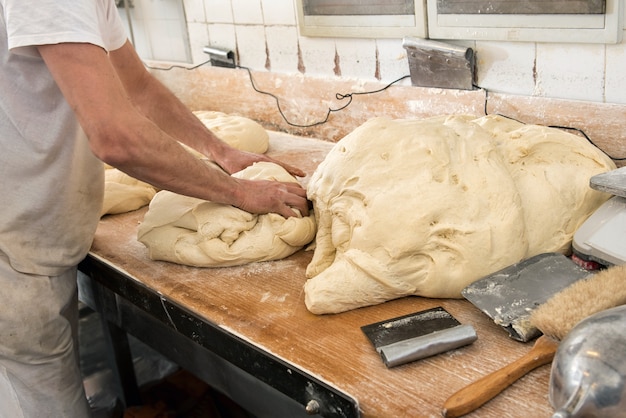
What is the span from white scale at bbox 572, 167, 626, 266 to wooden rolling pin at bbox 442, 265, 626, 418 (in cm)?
14

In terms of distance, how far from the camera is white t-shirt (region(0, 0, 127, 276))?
4.18 ft

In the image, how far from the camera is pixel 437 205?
145 centimetres

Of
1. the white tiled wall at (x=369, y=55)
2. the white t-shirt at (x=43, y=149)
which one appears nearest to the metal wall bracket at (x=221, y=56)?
the white tiled wall at (x=369, y=55)

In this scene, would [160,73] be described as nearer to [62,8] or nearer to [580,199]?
[62,8]

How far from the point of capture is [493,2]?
201 centimetres

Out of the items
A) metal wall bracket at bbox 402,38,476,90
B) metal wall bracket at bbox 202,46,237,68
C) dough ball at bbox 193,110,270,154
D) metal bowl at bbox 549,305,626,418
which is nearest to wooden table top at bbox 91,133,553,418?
metal bowl at bbox 549,305,626,418

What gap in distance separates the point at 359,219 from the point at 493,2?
0.98 meters

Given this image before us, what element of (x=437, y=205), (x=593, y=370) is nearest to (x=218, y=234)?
(x=437, y=205)

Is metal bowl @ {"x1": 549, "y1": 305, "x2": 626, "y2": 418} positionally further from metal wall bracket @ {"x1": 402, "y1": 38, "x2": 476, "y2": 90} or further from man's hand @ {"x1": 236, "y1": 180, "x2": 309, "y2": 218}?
metal wall bracket @ {"x1": 402, "y1": 38, "x2": 476, "y2": 90}

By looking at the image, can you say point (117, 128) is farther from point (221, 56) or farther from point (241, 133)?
point (221, 56)

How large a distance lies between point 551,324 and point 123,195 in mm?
1587

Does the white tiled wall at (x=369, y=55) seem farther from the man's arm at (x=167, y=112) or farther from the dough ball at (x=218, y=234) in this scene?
the dough ball at (x=218, y=234)

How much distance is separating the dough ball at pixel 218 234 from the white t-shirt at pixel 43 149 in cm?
21

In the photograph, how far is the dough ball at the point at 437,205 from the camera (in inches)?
56.2
